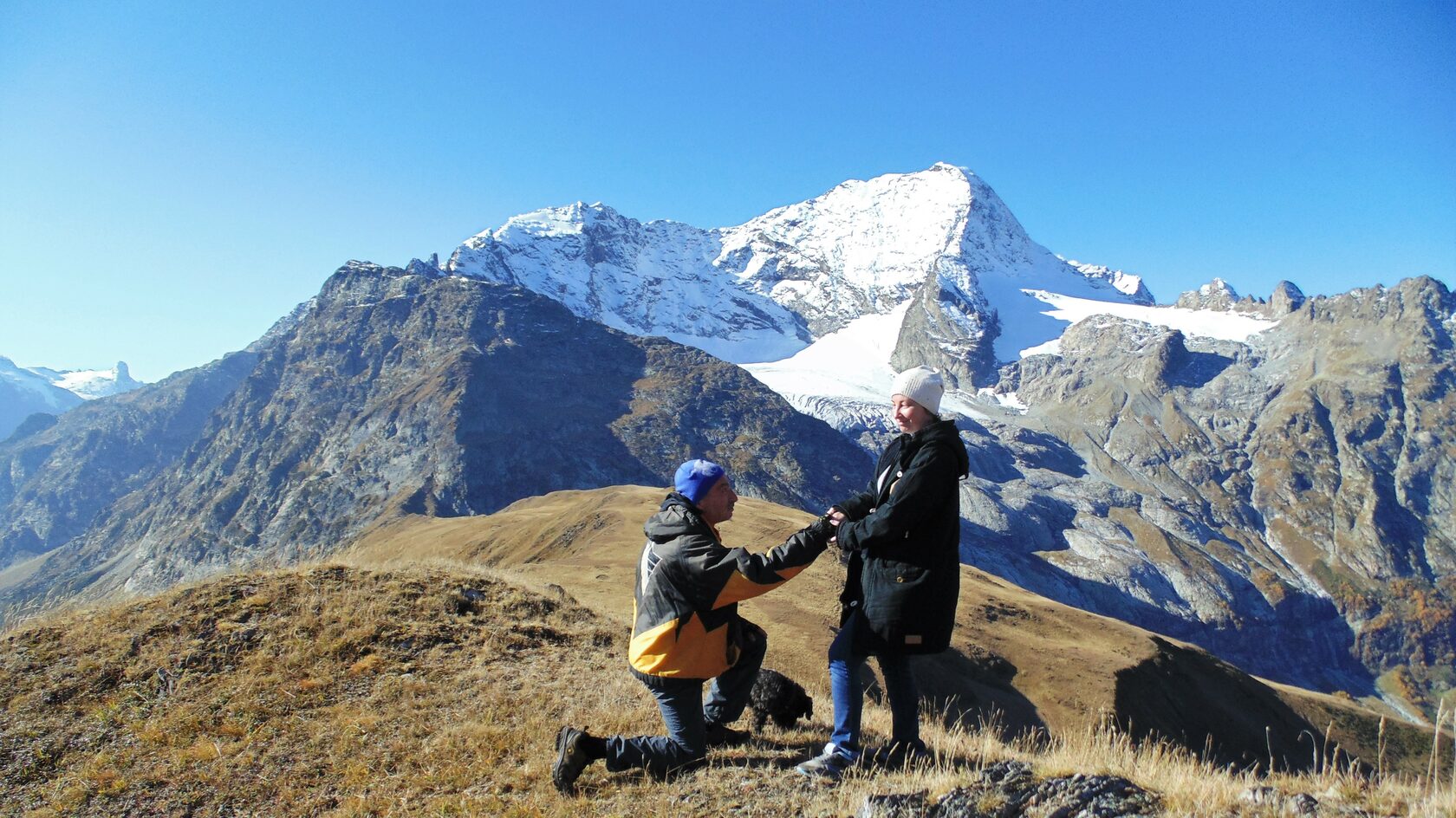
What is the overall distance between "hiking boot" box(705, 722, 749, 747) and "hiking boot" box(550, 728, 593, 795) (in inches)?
48.6

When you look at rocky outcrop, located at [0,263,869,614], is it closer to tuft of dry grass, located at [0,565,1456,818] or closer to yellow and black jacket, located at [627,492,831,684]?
tuft of dry grass, located at [0,565,1456,818]

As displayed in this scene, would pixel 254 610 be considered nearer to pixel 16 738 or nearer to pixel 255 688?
pixel 255 688

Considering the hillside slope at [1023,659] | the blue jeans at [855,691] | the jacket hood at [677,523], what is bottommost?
the hillside slope at [1023,659]

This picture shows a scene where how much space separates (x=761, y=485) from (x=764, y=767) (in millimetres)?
158729

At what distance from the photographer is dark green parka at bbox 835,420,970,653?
5.82 meters

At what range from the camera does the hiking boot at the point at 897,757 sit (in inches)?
247

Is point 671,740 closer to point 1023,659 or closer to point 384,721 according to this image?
point 384,721

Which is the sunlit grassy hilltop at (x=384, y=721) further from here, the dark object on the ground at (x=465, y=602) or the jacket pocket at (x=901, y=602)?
the jacket pocket at (x=901, y=602)

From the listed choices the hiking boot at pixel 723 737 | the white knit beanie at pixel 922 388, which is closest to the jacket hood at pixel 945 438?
the white knit beanie at pixel 922 388

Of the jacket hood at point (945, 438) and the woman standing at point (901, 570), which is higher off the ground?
the jacket hood at point (945, 438)

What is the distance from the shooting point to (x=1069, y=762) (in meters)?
5.88

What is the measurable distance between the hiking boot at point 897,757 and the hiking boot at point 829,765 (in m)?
0.14

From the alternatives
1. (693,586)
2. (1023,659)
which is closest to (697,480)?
(693,586)

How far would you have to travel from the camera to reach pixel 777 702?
756 cm
